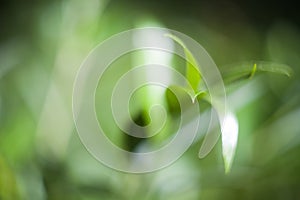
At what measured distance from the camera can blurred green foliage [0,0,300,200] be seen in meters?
0.68

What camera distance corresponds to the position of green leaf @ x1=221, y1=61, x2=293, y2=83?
28.3 inches

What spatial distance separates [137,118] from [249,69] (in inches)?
9.6

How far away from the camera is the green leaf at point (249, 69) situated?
0.72 meters

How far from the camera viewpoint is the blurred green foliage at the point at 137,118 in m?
0.68

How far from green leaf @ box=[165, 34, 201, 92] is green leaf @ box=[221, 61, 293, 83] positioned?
0.06m

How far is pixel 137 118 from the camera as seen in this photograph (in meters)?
0.71

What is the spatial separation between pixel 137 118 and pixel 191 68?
0.14 meters

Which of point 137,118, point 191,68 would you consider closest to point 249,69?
point 191,68

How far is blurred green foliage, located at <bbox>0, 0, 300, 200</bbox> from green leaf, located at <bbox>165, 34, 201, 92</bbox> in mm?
33

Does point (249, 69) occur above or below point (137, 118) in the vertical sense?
above

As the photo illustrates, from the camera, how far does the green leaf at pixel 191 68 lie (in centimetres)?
69

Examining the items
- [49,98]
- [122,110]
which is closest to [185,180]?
[122,110]

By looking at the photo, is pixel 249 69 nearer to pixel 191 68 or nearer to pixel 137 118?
pixel 191 68

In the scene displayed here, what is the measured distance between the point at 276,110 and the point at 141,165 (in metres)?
0.30
